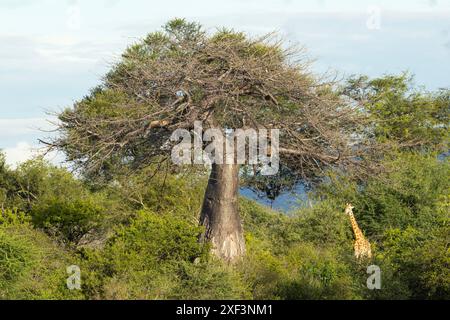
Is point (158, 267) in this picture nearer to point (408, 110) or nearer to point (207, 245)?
point (207, 245)

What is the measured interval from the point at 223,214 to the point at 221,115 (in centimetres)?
221

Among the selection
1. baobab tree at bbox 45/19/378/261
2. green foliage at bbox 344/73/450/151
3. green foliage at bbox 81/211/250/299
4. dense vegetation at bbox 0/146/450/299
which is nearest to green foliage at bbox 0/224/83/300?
dense vegetation at bbox 0/146/450/299

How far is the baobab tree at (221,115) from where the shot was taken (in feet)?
62.1

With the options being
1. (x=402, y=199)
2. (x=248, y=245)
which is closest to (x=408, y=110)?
(x=402, y=199)

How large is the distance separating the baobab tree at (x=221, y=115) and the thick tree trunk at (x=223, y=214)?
Answer: 0.02 m

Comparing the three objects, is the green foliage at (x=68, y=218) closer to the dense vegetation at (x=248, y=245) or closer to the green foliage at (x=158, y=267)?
the dense vegetation at (x=248, y=245)

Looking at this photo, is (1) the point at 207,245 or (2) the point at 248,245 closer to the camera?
(1) the point at 207,245

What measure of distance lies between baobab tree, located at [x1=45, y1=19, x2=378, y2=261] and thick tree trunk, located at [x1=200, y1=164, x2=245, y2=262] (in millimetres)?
21

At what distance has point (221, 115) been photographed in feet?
64.3

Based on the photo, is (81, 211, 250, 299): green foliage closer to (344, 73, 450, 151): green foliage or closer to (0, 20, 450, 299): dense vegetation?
(0, 20, 450, 299): dense vegetation

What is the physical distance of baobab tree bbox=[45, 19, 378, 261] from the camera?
18.9m
